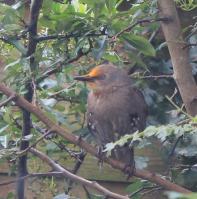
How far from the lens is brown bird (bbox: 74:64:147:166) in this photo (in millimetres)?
1988

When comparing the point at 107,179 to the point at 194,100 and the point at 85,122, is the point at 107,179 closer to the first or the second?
the point at 85,122

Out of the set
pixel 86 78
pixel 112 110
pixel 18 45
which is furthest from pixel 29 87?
pixel 112 110

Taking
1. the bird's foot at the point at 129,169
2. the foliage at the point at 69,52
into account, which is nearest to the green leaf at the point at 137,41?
the foliage at the point at 69,52

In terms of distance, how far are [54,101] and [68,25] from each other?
A: 13.7 inches

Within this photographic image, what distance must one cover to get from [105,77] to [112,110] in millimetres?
127

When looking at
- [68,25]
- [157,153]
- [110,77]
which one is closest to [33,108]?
[68,25]

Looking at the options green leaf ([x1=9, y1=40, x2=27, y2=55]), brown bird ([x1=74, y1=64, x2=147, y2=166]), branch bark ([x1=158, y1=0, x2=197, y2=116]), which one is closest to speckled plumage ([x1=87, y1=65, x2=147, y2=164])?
brown bird ([x1=74, y1=64, x2=147, y2=166])

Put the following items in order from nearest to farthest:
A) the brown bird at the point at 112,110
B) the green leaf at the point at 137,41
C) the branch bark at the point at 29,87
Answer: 1. the branch bark at the point at 29,87
2. the green leaf at the point at 137,41
3. the brown bird at the point at 112,110

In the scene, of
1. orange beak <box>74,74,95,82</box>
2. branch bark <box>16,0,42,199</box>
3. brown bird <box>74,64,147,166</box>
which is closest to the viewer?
branch bark <box>16,0,42,199</box>

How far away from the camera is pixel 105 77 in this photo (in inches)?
80.9

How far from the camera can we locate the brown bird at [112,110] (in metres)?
1.99

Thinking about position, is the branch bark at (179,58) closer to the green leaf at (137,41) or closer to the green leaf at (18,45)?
the green leaf at (137,41)

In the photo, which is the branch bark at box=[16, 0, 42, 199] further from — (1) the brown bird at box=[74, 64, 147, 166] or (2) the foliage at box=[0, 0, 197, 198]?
(1) the brown bird at box=[74, 64, 147, 166]

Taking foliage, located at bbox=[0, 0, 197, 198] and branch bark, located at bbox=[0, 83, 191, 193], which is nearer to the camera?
branch bark, located at bbox=[0, 83, 191, 193]
